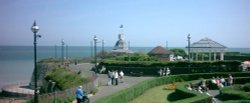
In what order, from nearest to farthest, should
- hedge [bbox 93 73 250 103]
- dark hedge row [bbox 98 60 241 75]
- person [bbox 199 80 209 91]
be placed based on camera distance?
hedge [bbox 93 73 250 103], person [bbox 199 80 209 91], dark hedge row [bbox 98 60 241 75]

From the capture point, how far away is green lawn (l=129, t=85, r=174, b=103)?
28.4m

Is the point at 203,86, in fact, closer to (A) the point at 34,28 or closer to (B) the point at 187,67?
(B) the point at 187,67

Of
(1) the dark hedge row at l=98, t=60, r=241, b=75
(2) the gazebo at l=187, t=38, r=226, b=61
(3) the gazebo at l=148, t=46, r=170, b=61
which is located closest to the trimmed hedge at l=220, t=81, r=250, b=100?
(1) the dark hedge row at l=98, t=60, r=241, b=75

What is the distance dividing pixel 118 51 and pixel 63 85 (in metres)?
50.5

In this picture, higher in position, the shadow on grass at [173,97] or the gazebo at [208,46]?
the gazebo at [208,46]

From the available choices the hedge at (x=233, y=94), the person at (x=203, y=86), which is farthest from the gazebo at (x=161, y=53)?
the hedge at (x=233, y=94)

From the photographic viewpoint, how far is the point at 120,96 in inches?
944

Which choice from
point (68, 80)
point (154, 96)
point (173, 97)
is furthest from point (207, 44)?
point (68, 80)

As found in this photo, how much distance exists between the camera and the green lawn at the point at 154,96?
2837cm

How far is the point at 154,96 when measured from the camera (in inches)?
1221

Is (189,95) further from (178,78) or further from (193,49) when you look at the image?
(193,49)

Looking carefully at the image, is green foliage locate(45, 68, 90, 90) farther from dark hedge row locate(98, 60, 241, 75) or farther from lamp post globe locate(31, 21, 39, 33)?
dark hedge row locate(98, 60, 241, 75)

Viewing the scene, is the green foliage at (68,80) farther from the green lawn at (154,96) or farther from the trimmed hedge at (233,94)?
the trimmed hedge at (233,94)

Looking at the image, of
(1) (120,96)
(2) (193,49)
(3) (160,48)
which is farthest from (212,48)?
Answer: (1) (120,96)
